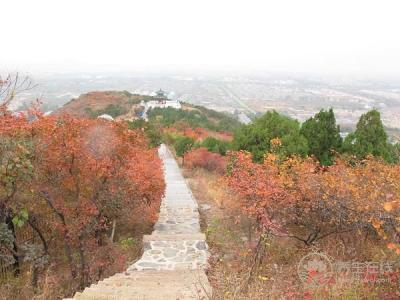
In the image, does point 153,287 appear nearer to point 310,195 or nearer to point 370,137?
point 310,195

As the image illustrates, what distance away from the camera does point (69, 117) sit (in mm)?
8852

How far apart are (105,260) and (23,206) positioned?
253 cm

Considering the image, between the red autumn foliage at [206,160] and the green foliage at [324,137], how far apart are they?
597 centimetres

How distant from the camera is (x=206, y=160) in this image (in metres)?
23.8

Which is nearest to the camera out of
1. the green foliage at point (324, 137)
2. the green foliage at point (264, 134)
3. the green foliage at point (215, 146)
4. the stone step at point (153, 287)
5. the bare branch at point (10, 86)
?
the stone step at point (153, 287)

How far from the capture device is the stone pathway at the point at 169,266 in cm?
709

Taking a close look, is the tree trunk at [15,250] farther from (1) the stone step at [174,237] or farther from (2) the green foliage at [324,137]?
(2) the green foliage at [324,137]

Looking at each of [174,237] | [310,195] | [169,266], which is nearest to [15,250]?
[169,266]

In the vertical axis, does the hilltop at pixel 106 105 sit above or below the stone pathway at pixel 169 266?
below

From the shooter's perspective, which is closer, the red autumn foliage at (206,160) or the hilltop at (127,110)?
the red autumn foliage at (206,160)

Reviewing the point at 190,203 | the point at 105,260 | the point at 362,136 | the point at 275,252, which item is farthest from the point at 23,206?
the point at 362,136

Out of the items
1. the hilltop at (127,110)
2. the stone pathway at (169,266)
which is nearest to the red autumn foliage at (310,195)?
the stone pathway at (169,266)

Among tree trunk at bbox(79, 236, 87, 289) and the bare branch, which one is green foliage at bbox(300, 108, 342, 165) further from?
the bare branch

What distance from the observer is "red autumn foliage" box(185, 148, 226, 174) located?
23123mm
